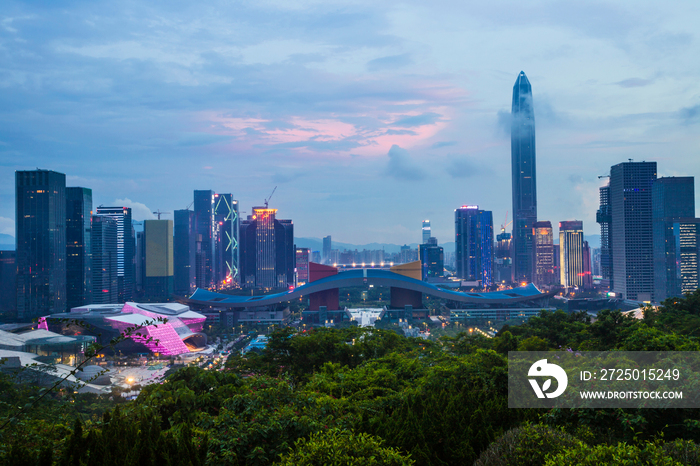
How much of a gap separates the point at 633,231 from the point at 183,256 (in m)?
105

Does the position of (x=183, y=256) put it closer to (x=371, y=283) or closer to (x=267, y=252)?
(x=267, y=252)

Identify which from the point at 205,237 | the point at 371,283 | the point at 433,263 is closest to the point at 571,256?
the point at 433,263

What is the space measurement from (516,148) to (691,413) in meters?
182

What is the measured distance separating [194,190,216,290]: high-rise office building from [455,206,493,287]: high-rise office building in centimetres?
7542

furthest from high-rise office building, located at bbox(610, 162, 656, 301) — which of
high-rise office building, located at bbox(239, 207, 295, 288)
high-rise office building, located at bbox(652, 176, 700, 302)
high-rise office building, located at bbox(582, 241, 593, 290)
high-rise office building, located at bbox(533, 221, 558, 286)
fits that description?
high-rise office building, located at bbox(239, 207, 295, 288)

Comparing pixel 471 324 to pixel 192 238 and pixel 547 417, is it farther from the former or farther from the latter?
pixel 192 238

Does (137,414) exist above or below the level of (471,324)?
above

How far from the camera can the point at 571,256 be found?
11494 centimetres

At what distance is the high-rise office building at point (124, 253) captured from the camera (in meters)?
86.3

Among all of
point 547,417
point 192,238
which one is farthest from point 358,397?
point 192,238

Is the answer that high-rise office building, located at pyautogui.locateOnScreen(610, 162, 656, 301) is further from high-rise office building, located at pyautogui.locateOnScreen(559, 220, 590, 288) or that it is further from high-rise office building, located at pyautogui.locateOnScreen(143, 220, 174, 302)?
high-rise office building, located at pyautogui.locateOnScreen(143, 220, 174, 302)

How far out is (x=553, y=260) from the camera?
121 metres

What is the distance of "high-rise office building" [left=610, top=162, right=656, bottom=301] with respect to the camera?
76144mm

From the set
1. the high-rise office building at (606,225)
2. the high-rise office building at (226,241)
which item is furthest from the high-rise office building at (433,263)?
the high-rise office building at (226,241)
